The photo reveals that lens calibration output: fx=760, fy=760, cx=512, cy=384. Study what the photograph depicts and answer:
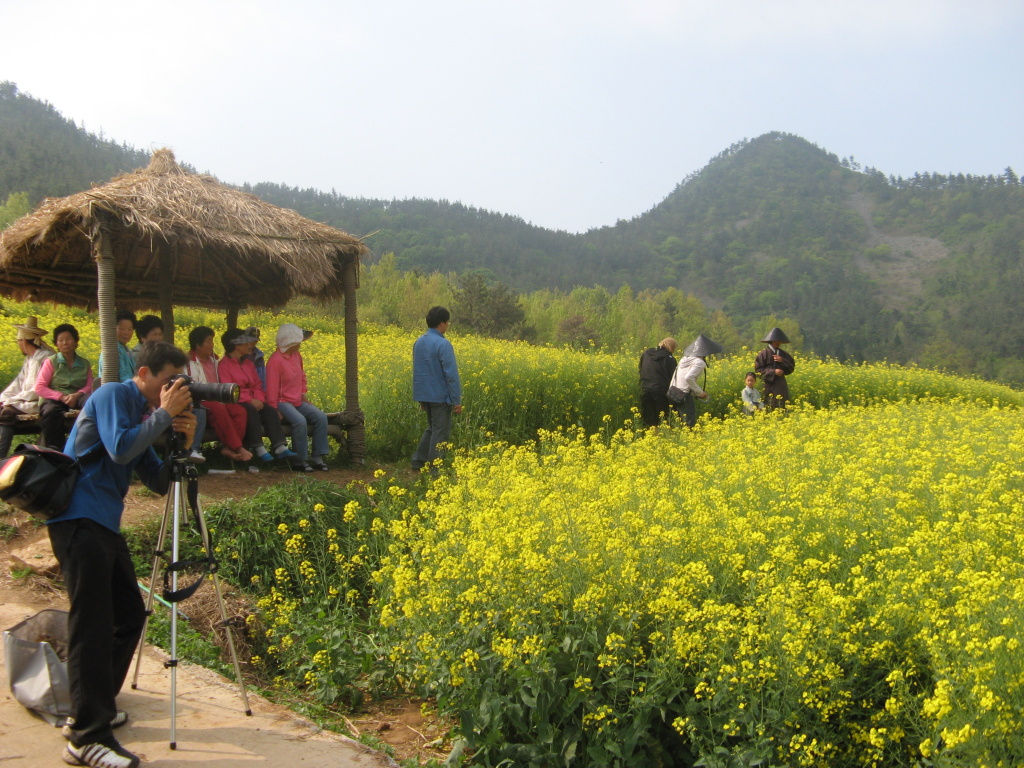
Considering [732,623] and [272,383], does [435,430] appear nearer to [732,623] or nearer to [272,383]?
[272,383]

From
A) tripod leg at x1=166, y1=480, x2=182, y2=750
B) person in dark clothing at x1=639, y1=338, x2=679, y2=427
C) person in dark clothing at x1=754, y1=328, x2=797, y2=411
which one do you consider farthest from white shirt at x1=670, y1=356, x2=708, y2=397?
tripod leg at x1=166, y1=480, x2=182, y2=750

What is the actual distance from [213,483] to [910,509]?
5.35m

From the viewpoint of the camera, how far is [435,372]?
7.78 metres

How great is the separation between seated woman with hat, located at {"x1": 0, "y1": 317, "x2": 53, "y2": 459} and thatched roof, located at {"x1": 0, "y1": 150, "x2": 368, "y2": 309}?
2.32ft

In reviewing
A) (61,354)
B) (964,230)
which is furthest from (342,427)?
(964,230)

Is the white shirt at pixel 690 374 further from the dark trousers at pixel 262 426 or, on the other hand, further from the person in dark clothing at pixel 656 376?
the dark trousers at pixel 262 426

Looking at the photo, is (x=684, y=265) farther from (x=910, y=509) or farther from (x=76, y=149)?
(x=910, y=509)

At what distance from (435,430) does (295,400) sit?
1.43 m

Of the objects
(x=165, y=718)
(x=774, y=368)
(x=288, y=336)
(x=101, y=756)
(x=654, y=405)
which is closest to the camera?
(x=101, y=756)

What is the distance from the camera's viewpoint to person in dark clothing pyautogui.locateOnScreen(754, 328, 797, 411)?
1149 centimetres

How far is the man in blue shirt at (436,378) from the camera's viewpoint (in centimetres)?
771

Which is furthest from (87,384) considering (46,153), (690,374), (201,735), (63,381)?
(46,153)

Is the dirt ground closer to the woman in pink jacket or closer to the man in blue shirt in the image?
the woman in pink jacket

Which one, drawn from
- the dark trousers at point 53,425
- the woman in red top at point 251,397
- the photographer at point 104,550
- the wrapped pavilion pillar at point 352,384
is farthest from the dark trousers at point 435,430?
the photographer at point 104,550
